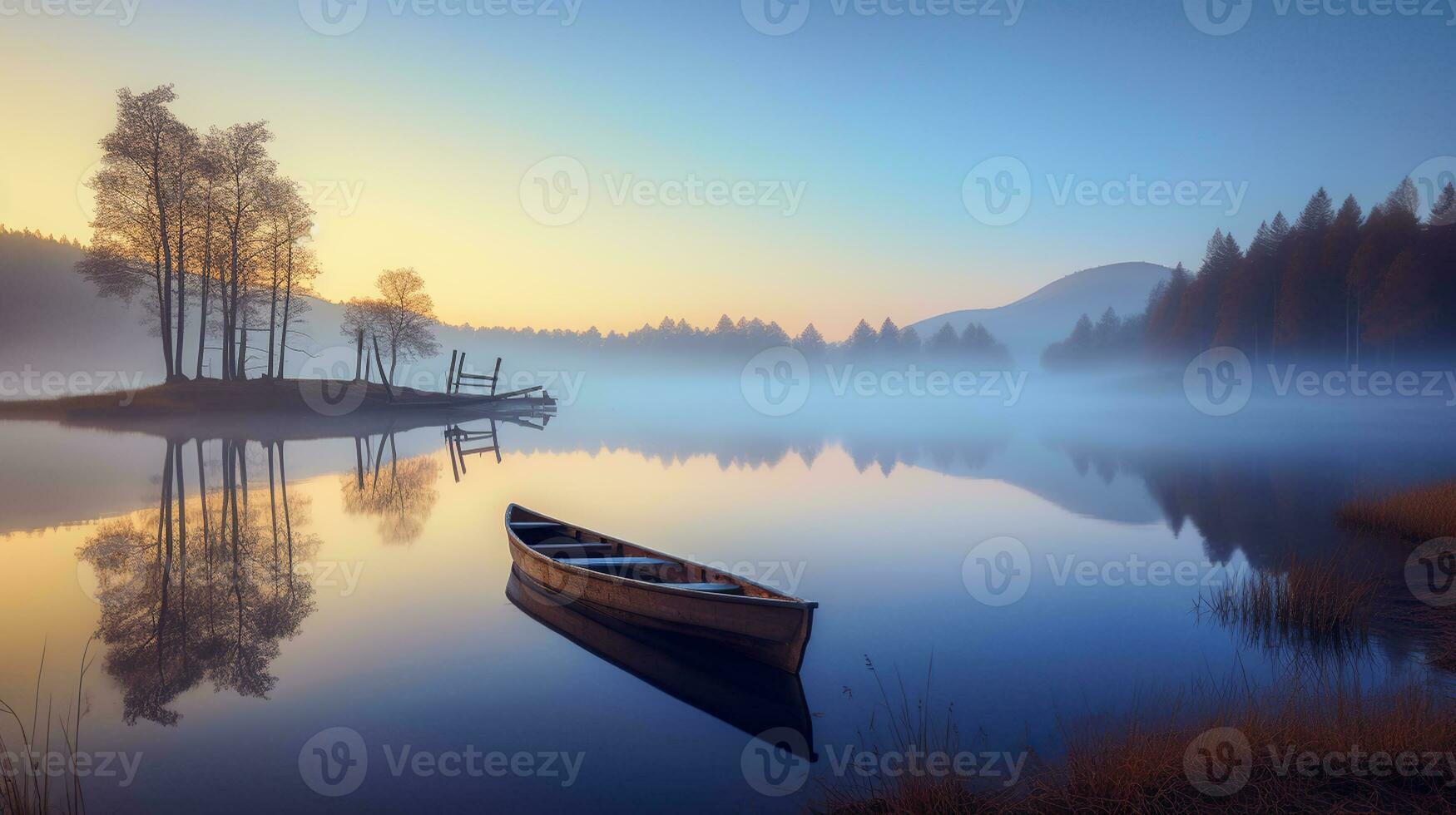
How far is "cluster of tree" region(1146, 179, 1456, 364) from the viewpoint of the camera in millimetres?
50219

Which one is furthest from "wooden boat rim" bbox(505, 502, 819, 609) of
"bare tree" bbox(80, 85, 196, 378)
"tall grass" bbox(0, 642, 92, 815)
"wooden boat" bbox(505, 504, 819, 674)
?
"bare tree" bbox(80, 85, 196, 378)

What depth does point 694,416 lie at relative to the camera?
70125mm

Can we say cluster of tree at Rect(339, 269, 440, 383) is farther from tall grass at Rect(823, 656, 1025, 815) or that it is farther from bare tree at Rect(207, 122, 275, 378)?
tall grass at Rect(823, 656, 1025, 815)

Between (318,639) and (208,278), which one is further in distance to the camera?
(208,278)

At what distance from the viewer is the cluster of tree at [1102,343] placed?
10900 centimetres

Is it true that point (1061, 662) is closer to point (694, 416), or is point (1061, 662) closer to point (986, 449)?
point (986, 449)

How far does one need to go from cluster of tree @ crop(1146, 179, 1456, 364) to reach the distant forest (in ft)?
0.26

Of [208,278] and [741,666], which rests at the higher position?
[208,278]

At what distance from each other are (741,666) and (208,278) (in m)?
43.7

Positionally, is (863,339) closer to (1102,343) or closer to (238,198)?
(1102,343)

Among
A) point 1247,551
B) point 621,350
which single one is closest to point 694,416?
point 1247,551

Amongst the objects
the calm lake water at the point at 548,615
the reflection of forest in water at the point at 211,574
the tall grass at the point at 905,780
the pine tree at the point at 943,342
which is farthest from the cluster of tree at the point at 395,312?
the pine tree at the point at 943,342

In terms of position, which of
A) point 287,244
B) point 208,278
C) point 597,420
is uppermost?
point 287,244

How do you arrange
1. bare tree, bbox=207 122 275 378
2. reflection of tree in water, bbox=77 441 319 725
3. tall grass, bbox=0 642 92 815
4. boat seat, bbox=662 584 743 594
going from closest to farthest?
tall grass, bbox=0 642 92 815
reflection of tree in water, bbox=77 441 319 725
boat seat, bbox=662 584 743 594
bare tree, bbox=207 122 275 378
